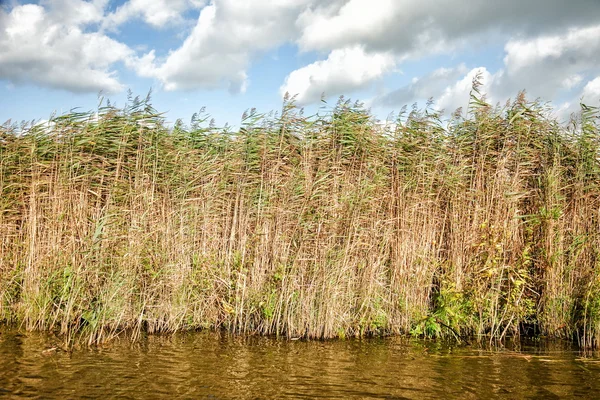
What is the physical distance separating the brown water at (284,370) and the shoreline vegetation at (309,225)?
637 mm

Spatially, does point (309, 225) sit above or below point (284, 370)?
above

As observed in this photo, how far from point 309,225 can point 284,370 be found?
Answer: 8.79 feet

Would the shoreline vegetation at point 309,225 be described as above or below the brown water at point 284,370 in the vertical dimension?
above

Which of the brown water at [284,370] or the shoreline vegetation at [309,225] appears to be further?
the shoreline vegetation at [309,225]

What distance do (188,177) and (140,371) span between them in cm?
393

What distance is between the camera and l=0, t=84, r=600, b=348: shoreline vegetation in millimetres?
8062

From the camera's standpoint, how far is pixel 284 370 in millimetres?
6344

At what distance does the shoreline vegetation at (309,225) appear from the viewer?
26.5 ft

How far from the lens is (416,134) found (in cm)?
950

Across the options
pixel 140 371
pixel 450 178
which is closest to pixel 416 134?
pixel 450 178

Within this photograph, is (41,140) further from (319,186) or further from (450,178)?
(450,178)

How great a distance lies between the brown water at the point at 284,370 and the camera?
18.3 ft

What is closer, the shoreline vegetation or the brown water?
the brown water

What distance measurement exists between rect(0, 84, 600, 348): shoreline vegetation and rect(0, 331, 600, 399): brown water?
0.64 meters
